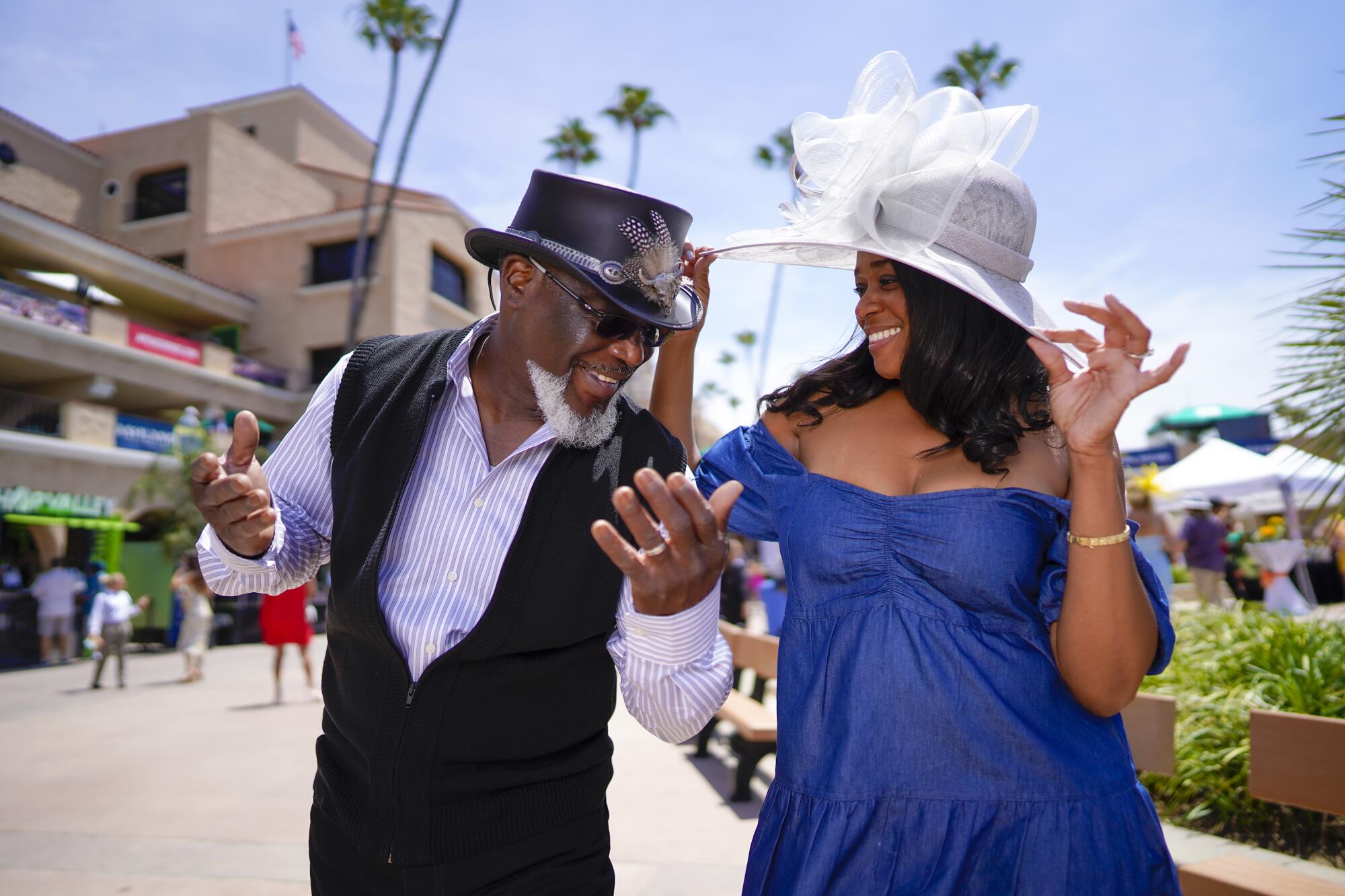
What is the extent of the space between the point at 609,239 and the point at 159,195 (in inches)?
1334

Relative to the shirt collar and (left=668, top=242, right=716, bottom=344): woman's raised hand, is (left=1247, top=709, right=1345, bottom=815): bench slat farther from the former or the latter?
the shirt collar

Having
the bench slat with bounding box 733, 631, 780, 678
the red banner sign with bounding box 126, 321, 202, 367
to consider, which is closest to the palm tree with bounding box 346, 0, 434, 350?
the red banner sign with bounding box 126, 321, 202, 367

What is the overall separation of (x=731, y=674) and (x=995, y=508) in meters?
0.63

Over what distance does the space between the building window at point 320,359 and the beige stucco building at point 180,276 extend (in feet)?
0.27

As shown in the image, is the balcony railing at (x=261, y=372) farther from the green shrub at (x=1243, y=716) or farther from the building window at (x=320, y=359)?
the green shrub at (x=1243, y=716)

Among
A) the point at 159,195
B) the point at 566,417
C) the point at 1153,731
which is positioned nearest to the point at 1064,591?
the point at 566,417

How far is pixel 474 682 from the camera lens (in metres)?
1.84

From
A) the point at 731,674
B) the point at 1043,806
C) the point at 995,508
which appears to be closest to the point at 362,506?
the point at 731,674

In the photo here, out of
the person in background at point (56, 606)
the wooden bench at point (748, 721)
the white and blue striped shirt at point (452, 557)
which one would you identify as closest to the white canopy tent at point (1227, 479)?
the wooden bench at point (748, 721)

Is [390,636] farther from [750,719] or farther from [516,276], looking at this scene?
[750,719]

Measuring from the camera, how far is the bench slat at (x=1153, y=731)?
3781mm

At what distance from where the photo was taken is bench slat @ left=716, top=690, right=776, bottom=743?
17.4 ft

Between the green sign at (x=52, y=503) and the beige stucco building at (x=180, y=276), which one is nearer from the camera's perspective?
the green sign at (x=52, y=503)

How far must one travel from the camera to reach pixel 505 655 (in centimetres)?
186
